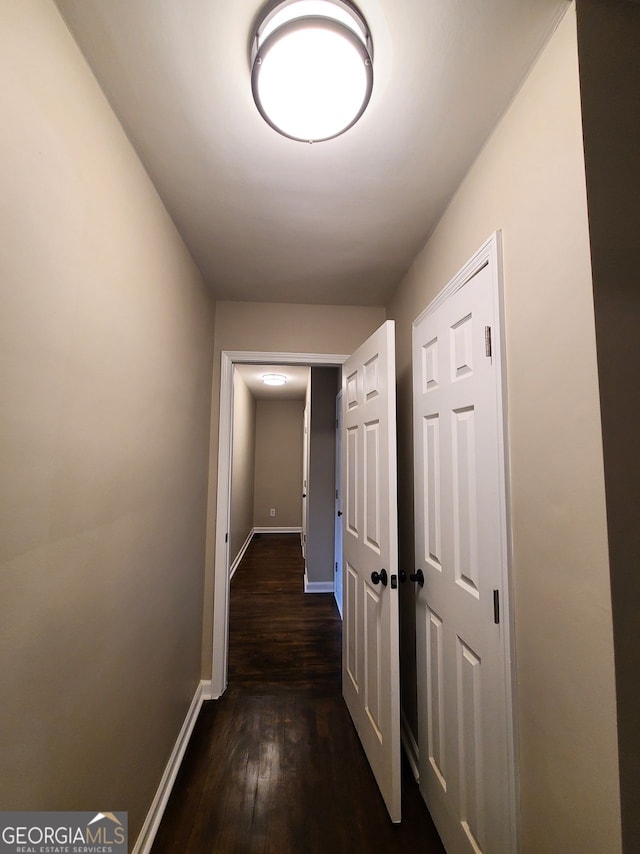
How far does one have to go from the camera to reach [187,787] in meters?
1.44

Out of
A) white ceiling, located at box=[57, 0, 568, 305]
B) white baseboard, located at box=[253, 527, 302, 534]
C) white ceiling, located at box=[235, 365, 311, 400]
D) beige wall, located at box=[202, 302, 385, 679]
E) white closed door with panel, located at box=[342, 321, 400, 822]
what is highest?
white ceiling, located at box=[235, 365, 311, 400]

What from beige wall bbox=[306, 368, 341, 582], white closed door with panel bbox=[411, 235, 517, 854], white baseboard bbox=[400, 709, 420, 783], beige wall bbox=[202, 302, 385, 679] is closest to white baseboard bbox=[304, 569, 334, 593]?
beige wall bbox=[306, 368, 341, 582]

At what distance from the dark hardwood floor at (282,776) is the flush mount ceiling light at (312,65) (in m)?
2.34

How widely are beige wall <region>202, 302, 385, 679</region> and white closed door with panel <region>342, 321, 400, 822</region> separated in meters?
0.33

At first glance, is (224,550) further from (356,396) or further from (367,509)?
(356,396)

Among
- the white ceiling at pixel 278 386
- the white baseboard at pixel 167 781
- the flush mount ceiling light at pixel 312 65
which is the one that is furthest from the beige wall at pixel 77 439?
the white ceiling at pixel 278 386

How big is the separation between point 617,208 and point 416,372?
894 millimetres

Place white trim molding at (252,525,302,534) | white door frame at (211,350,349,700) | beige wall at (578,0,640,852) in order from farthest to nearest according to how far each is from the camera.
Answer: white trim molding at (252,525,302,534) → white door frame at (211,350,349,700) → beige wall at (578,0,640,852)

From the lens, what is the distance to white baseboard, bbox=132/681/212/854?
1.18 metres

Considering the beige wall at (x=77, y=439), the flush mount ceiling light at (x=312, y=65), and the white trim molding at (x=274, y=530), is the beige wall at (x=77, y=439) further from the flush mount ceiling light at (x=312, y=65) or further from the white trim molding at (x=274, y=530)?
the white trim molding at (x=274, y=530)

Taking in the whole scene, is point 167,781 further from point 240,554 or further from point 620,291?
point 240,554

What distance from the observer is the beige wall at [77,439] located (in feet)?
2.10

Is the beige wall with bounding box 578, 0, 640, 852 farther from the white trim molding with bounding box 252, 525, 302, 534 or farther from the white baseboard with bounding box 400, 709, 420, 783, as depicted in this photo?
the white trim molding with bounding box 252, 525, 302, 534

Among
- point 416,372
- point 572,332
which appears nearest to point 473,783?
point 572,332
